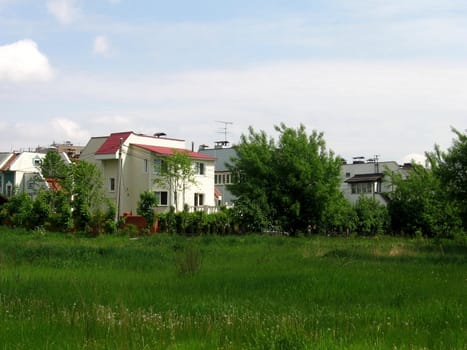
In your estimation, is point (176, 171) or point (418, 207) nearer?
point (418, 207)

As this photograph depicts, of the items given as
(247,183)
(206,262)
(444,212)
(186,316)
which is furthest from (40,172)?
(186,316)

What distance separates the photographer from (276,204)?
2098 inches

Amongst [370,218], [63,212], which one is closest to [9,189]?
[63,212]

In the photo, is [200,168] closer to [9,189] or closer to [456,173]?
[9,189]

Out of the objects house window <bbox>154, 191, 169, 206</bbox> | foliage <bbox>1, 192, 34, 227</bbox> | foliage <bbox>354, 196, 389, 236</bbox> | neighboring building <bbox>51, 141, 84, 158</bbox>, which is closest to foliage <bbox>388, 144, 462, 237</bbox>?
foliage <bbox>354, 196, 389, 236</bbox>

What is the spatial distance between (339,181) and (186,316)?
44.8 metres

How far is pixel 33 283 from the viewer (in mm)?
15641

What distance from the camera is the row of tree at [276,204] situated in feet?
160

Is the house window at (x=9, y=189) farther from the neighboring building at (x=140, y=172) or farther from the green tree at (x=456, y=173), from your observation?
the green tree at (x=456, y=173)

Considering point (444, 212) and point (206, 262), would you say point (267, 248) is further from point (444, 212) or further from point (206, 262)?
point (444, 212)

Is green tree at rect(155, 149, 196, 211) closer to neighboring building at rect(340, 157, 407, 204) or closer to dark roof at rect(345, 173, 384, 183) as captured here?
neighboring building at rect(340, 157, 407, 204)

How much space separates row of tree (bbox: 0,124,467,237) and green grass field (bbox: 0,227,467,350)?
24.8 m

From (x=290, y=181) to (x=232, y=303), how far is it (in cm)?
4074

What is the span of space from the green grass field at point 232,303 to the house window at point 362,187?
62548 millimetres
